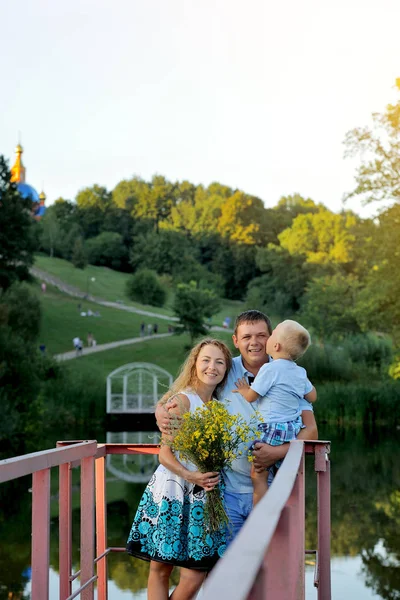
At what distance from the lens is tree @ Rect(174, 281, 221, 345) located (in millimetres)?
59219

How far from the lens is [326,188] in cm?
11262

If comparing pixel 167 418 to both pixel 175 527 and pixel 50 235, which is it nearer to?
pixel 175 527

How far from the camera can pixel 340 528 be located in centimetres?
Answer: 1853

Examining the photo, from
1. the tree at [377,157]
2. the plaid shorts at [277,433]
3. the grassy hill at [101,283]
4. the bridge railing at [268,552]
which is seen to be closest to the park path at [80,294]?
the grassy hill at [101,283]

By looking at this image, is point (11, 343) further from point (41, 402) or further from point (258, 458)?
point (258, 458)

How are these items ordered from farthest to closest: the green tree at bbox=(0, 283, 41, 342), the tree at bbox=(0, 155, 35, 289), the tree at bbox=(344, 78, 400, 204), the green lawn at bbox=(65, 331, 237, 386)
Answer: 1. the tree at bbox=(0, 155, 35, 289)
2. the green lawn at bbox=(65, 331, 237, 386)
3. the green tree at bbox=(0, 283, 41, 342)
4. the tree at bbox=(344, 78, 400, 204)

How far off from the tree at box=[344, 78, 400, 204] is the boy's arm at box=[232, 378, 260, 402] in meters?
33.6

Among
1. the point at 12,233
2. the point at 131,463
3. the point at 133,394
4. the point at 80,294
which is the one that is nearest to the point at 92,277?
the point at 80,294

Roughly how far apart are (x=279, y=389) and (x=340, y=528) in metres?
14.6

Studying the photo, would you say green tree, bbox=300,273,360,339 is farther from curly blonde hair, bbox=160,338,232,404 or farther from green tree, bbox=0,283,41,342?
curly blonde hair, bbox=160,338,232,404

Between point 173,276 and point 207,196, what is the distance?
Answer: 63.1 feet

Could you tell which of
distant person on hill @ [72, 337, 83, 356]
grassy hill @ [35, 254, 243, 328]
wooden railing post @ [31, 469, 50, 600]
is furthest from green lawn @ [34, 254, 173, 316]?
wooden railing post @ [31, 469, 50, 600]

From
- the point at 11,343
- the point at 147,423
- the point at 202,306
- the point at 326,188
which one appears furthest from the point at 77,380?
the point at 326,188

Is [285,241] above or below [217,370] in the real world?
above
